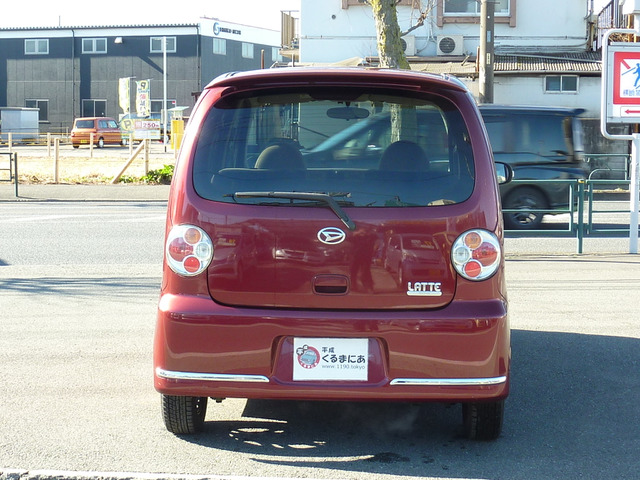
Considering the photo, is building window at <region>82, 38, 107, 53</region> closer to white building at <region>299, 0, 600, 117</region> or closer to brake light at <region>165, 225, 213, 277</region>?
white building at <region>299, 0, 600, 117</region>

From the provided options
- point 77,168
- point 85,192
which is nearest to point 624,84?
point 85,192

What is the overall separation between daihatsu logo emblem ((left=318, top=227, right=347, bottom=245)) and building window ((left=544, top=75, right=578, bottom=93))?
2435 cm

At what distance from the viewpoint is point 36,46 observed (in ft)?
213

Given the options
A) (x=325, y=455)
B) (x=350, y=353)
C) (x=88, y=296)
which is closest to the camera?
(x=350, y=353)

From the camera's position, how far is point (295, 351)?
4.17 meters

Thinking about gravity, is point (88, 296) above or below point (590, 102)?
below

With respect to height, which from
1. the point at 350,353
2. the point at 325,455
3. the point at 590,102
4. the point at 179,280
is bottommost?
the point at 325,455

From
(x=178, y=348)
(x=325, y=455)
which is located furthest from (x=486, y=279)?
(x=178, y=348)

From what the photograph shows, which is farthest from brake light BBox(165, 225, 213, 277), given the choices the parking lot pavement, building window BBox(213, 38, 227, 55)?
building window BBox(213, 38, 227, 55)

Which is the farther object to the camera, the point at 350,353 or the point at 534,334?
the point at 534,334

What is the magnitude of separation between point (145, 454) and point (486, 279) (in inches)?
71.3

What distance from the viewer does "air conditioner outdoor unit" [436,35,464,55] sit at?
28.2 m

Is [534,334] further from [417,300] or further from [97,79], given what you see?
[97,79]

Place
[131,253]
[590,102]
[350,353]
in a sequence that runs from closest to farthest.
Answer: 1. [350,353]
2. [131,253]
3. [590,102]
